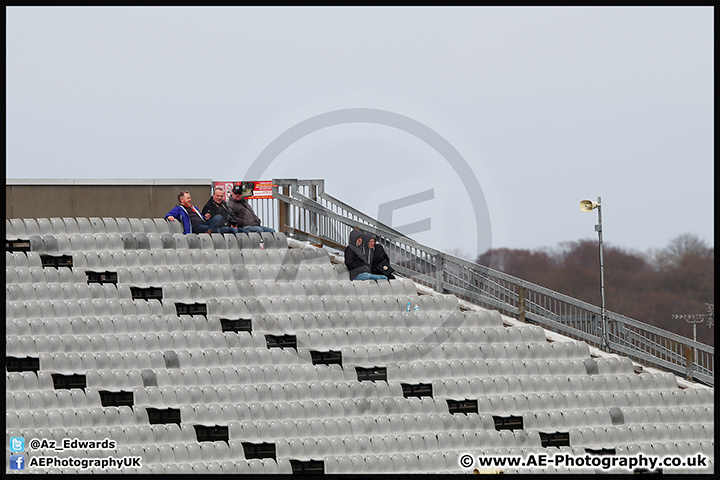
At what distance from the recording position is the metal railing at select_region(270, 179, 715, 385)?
12.6m

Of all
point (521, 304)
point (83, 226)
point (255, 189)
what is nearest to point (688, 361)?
point (521, 304)

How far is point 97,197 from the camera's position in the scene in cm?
1374

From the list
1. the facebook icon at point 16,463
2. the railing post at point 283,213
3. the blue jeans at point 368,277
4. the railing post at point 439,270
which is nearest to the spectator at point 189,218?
the railing post at point 283,213

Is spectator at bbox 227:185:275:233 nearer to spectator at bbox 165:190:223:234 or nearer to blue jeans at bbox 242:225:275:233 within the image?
blue jeans at bbox 242:225:275:233

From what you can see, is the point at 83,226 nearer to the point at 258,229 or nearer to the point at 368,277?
the point at 258,229

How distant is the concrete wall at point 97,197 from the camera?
13500 millimetres

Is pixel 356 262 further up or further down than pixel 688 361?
further up

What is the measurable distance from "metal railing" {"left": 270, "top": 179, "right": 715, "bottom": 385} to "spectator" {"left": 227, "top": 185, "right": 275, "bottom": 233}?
0.77 m

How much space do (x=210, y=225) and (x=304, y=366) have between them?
292cm

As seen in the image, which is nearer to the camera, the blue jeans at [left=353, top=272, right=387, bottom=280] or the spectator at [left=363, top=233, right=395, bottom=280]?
the blue jeans at [left=353, top=272, right=387, bottom=280]

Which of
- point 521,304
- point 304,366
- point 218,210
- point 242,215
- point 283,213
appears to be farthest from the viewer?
point 283,213

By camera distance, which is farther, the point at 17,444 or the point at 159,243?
→ the point at 159,243

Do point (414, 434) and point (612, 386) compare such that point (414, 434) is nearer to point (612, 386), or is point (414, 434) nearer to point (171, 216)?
point (612, 386)

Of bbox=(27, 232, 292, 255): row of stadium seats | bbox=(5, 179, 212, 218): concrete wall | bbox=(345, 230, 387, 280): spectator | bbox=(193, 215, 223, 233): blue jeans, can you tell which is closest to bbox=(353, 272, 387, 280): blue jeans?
bbox=(345, 230, 387, 280): spectator
